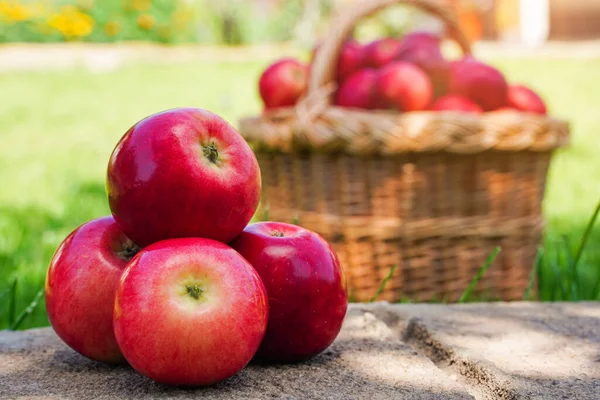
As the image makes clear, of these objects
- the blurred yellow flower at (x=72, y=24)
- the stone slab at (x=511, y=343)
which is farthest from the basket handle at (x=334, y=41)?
the blurred yellow flower at (x=72, y=24)

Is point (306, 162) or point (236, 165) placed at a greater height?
point (236, 165)

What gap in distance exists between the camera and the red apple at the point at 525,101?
2775 mm

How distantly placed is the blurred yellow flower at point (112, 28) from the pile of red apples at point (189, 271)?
12.2 meters

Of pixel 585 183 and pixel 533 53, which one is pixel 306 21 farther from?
pixel 585 183

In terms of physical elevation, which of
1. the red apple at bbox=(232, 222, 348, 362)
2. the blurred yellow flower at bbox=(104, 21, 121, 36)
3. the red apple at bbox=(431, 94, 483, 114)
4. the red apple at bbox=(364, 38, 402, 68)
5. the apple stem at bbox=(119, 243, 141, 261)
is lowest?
the red apple at bbox=(232, 222, 348, 362)

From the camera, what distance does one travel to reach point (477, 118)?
2.45m

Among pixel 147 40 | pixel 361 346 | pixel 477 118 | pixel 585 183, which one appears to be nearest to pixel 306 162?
pixel 477 118

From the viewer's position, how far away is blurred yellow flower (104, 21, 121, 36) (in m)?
12.8

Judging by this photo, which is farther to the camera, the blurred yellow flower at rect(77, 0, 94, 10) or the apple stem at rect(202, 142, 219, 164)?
the blurred yellow flower at rect(77, 0, 94, 10)

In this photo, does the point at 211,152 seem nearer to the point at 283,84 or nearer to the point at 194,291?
the point at 194,291

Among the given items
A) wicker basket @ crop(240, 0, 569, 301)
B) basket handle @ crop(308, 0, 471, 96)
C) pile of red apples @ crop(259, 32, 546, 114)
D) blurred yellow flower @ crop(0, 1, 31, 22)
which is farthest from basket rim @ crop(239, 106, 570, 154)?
blurred yellow flower @ crop(0, 1, 31, 22)

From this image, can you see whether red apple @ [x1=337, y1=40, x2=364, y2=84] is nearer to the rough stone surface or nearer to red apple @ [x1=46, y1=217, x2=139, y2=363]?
the rough stone surface

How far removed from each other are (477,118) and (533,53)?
950 cm

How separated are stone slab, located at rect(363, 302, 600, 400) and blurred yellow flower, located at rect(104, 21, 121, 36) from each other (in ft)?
39.4
